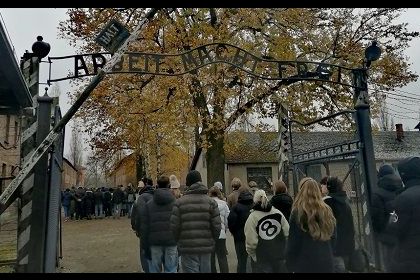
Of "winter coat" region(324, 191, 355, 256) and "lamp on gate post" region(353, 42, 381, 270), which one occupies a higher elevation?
"lamp on gate post" region(353, 42, 381, 270)

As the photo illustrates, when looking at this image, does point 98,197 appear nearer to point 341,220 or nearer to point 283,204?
point 283,204

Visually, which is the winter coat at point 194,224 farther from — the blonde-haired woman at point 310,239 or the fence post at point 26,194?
the fence post at point 26,194

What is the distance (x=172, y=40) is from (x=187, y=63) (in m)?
8.33

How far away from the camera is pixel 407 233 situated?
163 inches

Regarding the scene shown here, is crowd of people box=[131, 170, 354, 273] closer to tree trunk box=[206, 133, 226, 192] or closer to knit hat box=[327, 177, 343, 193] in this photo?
knit hat box=[327, 177, 343, 193]

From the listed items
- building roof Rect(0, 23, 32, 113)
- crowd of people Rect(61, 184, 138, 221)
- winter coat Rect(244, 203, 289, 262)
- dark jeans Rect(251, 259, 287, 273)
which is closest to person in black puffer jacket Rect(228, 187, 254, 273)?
winter coat Rect(244, 203, 289, 262)

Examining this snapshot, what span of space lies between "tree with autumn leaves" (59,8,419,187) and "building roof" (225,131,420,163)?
1386cm

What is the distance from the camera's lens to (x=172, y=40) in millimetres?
15602

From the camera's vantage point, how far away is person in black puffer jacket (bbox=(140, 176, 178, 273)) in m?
6.49

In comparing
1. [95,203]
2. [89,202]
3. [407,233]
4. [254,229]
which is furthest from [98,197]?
[407,233]

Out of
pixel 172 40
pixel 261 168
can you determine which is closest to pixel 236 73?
pixel 172 40

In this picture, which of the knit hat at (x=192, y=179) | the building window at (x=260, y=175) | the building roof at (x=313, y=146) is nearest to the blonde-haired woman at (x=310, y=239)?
the knit hat at (x=192, y=179)

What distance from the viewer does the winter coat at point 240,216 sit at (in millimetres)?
7062

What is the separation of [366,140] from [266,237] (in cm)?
294
